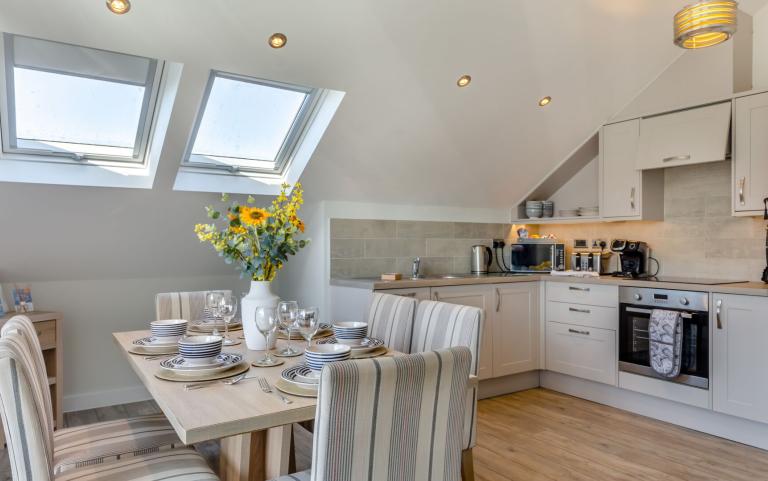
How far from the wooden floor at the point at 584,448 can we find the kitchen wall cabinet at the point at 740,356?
24 centimetres

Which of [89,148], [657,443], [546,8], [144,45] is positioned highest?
[546,8]

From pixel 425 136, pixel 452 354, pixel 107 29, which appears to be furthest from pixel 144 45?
pixel 452 354

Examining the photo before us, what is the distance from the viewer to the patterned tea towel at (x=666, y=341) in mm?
3125

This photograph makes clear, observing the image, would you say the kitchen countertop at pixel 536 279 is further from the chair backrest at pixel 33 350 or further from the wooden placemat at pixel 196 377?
the chair backrest at pixel 33 350

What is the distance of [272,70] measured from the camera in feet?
8.97

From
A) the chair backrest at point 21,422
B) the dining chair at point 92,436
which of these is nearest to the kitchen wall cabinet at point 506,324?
the dining chair at point 92,436

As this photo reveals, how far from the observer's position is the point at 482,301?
12.3 feet

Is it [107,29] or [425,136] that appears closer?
[107,29]

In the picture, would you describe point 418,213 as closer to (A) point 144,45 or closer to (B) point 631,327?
(B) point 631,327

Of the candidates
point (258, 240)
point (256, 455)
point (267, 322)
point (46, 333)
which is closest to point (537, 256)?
point (258, 240)

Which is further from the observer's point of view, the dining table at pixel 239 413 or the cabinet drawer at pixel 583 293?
the cabinet drawer at pixel 583 293

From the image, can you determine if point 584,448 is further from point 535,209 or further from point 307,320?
point 535,209

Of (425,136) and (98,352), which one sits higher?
(425,136)

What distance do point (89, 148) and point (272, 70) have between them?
1.24m
